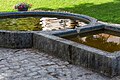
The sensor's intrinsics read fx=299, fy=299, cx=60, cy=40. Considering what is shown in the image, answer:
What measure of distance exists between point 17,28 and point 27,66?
3335 mm

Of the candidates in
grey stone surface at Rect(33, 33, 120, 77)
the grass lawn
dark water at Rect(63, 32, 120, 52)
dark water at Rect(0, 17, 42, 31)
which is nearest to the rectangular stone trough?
grey stone surface at Rect(33, 33, 120, 77)

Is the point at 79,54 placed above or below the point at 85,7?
below

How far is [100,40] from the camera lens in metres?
8.87

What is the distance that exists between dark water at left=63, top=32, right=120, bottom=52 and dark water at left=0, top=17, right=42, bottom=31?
82.2 inches

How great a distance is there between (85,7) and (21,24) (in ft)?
23.5

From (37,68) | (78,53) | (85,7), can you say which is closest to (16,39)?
(37,68)

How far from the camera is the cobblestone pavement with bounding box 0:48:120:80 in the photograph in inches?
276

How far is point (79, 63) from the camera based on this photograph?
25.0ft

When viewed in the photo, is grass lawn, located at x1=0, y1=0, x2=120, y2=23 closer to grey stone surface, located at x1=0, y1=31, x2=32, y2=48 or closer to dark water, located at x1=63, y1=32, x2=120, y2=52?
dark water, located at x1=63, y1=32, x2=120, y2=52

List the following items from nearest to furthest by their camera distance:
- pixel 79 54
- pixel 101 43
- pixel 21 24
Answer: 1. pixel 79 54
2. pixel 101 43
3. pixel 21 24

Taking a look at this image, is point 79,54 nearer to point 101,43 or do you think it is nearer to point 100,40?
point 101,43

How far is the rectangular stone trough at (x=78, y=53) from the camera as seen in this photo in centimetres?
688

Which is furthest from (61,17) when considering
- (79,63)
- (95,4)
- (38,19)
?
(95,4)

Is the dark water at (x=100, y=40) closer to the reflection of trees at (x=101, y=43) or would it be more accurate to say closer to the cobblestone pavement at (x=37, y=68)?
the reflection of trees at (x=101, y=43)
